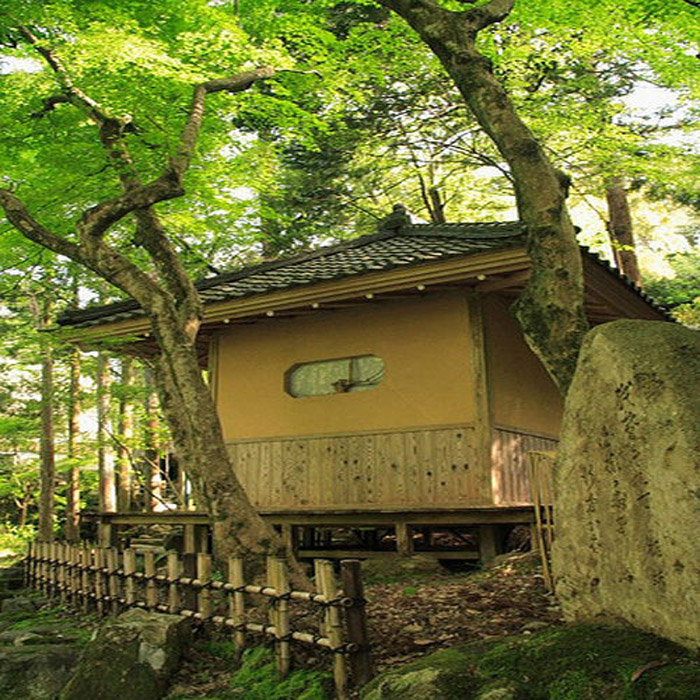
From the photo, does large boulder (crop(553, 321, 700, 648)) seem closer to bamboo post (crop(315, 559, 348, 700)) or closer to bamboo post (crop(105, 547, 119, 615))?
bamboo post (crop(315, 559, 348, 700))

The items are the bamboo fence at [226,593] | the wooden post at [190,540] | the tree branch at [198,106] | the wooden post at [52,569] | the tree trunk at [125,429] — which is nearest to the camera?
the bamboo fence at [226,593]

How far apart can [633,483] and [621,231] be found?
16842 millimetres

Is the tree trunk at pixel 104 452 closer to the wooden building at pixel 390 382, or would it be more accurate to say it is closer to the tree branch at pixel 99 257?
the wooden building at pixel 390 382

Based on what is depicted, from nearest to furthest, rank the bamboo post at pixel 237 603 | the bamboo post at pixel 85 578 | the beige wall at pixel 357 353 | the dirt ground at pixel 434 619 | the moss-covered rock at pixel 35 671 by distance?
1. the dirt ground at pixel 434 619
2. the bamboo post at pixel 237 603
3. the moss-covered rock at pixel 35 671
4. the bamboo post at pixel 85 578
5. the beige wall at pixel 357 353

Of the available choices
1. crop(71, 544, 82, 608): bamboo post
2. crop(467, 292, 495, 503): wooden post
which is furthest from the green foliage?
crop(467, 292, 495, 503): wooden post

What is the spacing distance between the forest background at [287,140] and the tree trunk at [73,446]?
74 millimetres

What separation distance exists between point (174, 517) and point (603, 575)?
28.2 feet

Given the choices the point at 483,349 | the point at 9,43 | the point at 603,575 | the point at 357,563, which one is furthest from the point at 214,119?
the point at 603,575

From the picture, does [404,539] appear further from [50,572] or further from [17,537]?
[17,537]

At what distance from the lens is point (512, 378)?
10.8m

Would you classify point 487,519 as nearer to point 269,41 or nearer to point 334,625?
Result: point 334,625

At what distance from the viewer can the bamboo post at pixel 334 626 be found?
511 cm

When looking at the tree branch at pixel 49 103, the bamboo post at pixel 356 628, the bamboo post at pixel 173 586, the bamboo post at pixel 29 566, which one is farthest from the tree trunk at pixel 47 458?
the bamboo post at pixel 356 628

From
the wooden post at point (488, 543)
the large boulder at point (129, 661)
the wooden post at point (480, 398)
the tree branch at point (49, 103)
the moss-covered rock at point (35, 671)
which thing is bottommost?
the moss-covered rock at point (35, 671)
